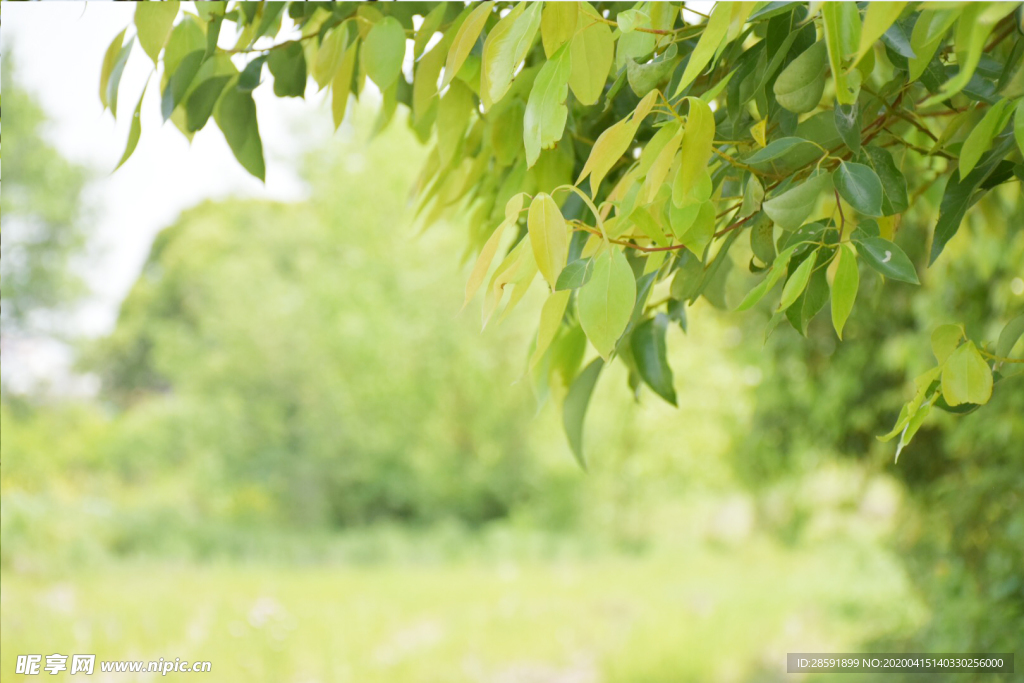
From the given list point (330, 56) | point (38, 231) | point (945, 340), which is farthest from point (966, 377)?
point (38, 231)

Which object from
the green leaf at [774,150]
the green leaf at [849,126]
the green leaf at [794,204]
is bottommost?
the green leaf at [794,204]

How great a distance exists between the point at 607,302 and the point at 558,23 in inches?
4.8

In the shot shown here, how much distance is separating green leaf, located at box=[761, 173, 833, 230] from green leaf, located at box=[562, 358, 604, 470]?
0.49 ft

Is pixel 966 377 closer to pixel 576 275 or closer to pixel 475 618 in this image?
pixel 576 275

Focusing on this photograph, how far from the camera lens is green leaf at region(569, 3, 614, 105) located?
308 mm

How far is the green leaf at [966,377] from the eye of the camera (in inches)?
12.3

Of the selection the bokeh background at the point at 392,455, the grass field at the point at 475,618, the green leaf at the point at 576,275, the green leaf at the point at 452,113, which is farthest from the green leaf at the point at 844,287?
the grass field at the point at 475,618

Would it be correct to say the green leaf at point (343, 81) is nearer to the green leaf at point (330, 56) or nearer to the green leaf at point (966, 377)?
the green leaf at point (330, 56)

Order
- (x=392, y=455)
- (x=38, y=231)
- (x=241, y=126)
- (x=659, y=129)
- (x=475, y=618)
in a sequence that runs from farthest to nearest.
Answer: (x=392, y=455), (x=38, y=231), (x=475, y=618), (x=241, y=126), (x=659, y=129)

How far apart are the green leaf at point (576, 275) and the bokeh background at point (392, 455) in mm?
418

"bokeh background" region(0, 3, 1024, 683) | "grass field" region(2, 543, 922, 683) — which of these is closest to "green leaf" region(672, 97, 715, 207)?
"bokeh background" region(0, 3, 1024, 683)

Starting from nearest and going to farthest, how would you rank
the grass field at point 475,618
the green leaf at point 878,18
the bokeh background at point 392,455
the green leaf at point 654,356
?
the green leaf at point 878,18 < the green leaf at point 654,356 < the bokeh background at point 392,455 < the grass field at point 475,618

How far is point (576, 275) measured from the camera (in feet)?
0.99

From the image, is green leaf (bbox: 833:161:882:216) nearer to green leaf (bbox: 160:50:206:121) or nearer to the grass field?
green leaf (bbox: 160:50:206:121)
